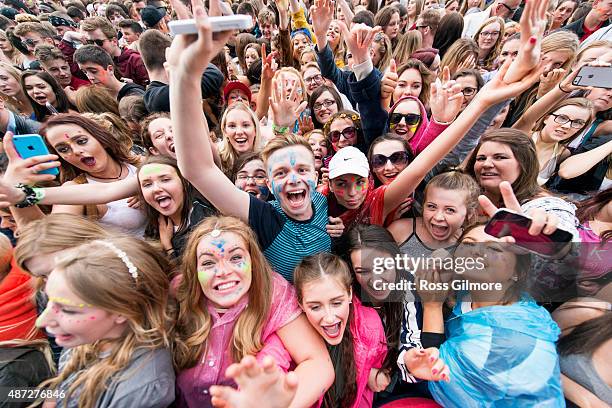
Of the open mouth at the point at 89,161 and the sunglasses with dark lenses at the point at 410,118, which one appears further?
the sunglasses with dark lenses at the point at 410,118

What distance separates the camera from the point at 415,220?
2.20 metres

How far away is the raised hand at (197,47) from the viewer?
3.37ft

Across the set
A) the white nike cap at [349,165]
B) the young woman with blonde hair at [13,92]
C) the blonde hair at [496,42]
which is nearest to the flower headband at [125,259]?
the white nike cap at [349,165]

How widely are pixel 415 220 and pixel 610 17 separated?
527cm

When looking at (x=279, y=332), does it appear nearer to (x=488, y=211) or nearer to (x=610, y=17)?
(x=488, y=211)

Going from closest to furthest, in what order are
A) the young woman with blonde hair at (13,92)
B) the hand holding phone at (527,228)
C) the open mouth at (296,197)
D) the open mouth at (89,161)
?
the hand holding phone at (527,228)
the open mouth at (296,197)
the open mouth at (89,161)
the young woman with blonde hair at (13,92)

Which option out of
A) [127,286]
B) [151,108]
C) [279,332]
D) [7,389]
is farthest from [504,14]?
[7,389]

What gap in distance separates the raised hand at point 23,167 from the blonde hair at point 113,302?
959 mm

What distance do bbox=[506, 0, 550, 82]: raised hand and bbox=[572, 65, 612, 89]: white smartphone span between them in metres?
1.17

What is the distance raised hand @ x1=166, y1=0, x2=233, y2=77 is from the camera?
103 centimetres

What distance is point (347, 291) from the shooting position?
1662mm

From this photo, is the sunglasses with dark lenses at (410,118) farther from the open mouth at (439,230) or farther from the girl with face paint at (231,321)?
the girl with face paint at (231,321)

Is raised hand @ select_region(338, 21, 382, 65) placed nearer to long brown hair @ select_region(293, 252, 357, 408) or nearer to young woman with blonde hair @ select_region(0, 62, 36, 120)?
long brown hair @ select_region(293, 252, 357, 408)

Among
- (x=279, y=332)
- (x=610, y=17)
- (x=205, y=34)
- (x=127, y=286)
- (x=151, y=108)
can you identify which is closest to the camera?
(x=205, y=34)
